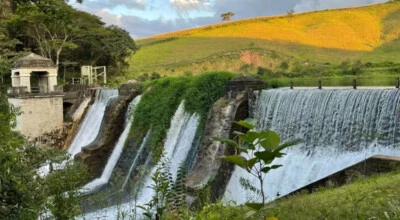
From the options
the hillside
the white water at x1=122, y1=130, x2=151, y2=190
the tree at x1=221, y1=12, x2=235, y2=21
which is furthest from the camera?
the tree at x1=221, y1=12, x2=235, y2=21

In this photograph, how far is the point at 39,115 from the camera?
66.3 ft

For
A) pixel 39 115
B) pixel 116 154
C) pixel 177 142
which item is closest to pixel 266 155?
pixel 177 142

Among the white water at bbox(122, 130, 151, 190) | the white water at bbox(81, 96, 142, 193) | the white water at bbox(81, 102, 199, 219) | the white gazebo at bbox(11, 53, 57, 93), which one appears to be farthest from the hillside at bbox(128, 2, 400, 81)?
the white water at bbox(81, 102, 199, 219)

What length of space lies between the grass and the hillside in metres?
25.6

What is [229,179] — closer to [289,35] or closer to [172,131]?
[172,131]

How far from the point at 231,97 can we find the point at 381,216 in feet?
27.4

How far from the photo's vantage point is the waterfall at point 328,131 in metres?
8.76

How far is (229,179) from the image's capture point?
34.7ft

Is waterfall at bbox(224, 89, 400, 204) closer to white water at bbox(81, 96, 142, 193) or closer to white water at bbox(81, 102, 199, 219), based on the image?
white water at bbox(81, 102, 199, 219)

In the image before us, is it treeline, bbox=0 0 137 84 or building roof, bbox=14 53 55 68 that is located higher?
treeline, bbox=0 0 137 84

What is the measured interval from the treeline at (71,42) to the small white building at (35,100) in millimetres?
3108

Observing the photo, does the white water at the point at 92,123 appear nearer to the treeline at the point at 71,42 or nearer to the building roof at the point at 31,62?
the building roof at the point at 31,62

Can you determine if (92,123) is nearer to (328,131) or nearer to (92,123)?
(92,123)

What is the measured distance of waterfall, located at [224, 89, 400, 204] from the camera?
8.76 metres
